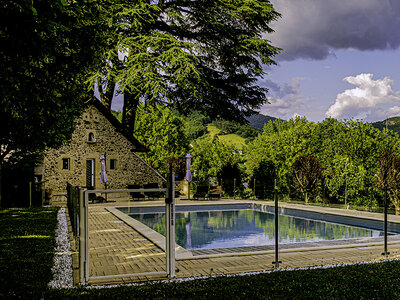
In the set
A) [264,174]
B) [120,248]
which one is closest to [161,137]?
[264,174]

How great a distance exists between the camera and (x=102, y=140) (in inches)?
951

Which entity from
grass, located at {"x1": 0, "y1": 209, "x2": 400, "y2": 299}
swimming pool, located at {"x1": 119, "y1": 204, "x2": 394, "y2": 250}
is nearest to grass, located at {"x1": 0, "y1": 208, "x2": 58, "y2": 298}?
grass, located at {"x1": 0, "y1": 209, "x2": 400, "y2": 299}

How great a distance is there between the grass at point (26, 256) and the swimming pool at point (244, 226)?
4.00m

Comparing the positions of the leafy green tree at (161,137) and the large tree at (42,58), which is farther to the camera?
the leafy green tree at (161,137)

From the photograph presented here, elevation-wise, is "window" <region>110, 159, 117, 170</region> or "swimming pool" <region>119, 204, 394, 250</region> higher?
"window" <region>110, 159, 117, 170</region>

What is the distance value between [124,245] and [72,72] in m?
4.26

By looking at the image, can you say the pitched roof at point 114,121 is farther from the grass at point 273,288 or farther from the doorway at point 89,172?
the grass at point 273,288

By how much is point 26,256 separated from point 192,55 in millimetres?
13848

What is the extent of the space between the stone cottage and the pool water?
816 centimetres

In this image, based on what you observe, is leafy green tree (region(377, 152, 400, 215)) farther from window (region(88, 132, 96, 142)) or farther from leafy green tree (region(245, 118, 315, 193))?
window (region(88, 132, 96, 142))

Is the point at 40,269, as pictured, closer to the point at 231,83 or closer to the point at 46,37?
the point at 46,37

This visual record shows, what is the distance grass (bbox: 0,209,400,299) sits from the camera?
174 inches

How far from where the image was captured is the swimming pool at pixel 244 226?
11730 mm

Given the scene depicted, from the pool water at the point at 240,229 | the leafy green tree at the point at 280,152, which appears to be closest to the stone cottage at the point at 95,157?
the pool water at the point at 240,229
